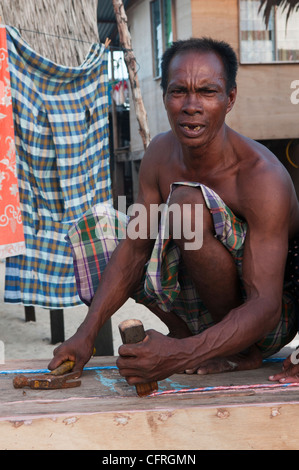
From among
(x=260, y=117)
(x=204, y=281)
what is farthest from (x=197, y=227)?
(x=260, y=117)

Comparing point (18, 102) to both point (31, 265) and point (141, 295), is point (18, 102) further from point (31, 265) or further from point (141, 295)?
point (141, 295)

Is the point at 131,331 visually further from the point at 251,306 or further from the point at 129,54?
the point at 129,54

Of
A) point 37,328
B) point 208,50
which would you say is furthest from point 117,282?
point 37,328

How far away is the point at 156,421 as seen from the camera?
1739 mm

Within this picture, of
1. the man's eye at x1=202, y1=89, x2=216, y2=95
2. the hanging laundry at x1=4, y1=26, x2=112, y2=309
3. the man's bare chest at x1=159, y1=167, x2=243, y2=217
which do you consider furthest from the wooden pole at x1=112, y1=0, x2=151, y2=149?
the man's eye at x1=202, y1=89, x2=216, y2=95

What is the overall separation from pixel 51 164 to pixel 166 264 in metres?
1.92

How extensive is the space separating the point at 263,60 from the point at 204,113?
24.2 feet

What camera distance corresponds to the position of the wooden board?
67.1 inches

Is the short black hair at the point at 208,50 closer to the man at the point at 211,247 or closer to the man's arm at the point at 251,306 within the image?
the man at the point at 211,247

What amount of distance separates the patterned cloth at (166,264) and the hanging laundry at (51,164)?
4.75ft

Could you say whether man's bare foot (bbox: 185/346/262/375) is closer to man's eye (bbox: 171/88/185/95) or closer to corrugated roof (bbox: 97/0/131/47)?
man's eye (bbox: 171/88/185/95)

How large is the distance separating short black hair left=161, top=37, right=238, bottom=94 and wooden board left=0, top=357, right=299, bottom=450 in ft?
3.51

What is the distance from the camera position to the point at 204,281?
199 centimetres

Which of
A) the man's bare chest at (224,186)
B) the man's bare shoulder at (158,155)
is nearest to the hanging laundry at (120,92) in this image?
the man's bare shoulder at (158,155)
